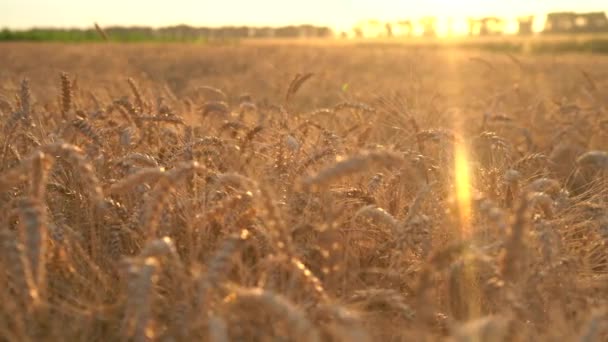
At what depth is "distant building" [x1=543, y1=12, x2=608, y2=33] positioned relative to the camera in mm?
63281

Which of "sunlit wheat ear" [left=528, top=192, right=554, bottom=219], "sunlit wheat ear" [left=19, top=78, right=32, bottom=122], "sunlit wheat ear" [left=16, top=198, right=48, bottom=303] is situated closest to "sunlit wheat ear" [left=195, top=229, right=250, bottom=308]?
"sunlit wheat ear" [left=16, top=198, right=48, bottom=303]

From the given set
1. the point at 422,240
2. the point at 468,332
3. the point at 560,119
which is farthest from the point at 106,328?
the point at 560,119

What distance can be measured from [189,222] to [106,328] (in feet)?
0.99

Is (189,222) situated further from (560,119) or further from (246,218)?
(560,119)

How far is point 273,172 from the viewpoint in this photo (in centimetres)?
200

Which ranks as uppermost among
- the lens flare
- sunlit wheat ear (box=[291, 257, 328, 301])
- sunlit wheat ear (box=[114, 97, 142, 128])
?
sunlit wheat ear (box=[114, 97, 142, 128])

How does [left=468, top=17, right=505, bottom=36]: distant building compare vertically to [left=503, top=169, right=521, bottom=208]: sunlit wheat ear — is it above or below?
above

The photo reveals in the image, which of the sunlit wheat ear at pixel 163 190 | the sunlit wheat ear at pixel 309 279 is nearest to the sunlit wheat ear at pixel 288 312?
the sunlit wheat ear at pixel 309 279

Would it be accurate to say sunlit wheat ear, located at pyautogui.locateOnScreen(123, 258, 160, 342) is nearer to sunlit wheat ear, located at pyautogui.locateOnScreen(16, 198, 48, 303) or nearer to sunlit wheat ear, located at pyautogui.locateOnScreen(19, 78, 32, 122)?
sunlit wheat ear, located at pyautogui.locateOnScreen(16, 198, 48, 303)

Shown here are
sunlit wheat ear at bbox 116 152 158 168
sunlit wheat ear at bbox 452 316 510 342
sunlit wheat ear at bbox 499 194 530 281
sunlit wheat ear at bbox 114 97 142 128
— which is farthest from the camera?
sunlit wheat ear at bbox 114 97 142 128

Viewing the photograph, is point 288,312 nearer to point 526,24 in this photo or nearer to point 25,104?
point 25,104

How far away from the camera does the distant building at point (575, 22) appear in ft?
208

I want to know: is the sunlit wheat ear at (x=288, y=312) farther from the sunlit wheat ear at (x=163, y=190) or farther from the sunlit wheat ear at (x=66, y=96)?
the sunlit wheat ear at (x=66, y=96)

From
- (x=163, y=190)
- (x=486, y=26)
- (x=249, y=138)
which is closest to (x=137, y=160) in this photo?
(x=249, y=138)
